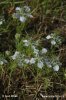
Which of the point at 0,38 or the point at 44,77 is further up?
the point at 0,38

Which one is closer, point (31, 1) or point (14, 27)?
point (14, 27)

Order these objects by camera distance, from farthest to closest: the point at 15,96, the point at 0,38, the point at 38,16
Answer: the point at 38,16, the point at 0,38, the point at 15,96

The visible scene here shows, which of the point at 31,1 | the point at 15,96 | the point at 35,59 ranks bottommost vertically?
the point at 15,96

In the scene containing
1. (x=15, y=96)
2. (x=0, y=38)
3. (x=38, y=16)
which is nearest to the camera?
(x=15, y=96)

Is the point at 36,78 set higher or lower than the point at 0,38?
lower

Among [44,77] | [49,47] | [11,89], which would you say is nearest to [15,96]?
[11,89]

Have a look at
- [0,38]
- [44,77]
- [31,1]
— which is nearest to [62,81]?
[44,77]

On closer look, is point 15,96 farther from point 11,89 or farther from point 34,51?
point 34,51

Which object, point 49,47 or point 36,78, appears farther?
point 49,47

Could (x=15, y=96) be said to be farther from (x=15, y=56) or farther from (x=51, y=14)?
(x=51, y=14)
